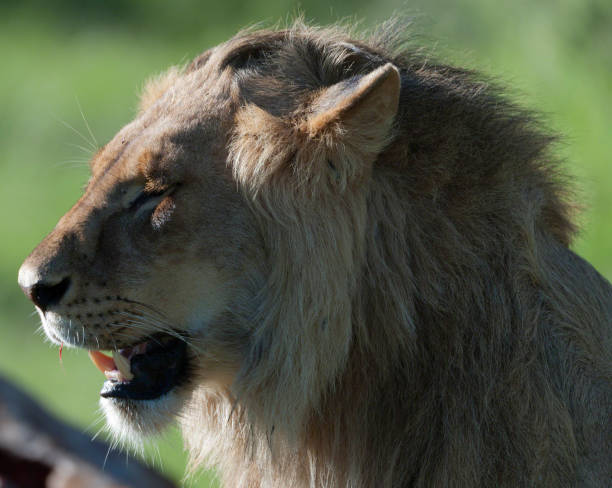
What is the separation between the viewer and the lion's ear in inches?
132

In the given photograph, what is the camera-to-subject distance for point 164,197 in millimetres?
3650

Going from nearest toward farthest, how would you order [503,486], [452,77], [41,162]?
[503,486] → [452,77] → [41,162]

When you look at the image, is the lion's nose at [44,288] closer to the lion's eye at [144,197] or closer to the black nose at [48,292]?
the black nose at [48,292]

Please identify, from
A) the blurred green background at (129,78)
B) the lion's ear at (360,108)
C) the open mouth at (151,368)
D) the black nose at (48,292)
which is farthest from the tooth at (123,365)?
the lion's ear at (360,108)

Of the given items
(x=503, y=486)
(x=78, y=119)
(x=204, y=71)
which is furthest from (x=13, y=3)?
(x=503, y=486)

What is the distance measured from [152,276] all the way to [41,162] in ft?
30.1

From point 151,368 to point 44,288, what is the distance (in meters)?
0.46

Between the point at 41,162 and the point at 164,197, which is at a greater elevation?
the point at 164,197

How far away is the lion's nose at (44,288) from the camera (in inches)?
140

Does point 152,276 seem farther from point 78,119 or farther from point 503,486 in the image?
point 78,119

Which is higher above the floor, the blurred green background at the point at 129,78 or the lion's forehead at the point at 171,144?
the lion's forehead at the point at 171,144

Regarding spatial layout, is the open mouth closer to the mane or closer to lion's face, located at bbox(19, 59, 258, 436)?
lion's face, located at bbox(19, 59, 258, 436)

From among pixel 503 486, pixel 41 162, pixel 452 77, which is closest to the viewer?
pixel 503 486

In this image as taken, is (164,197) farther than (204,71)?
No
